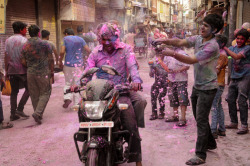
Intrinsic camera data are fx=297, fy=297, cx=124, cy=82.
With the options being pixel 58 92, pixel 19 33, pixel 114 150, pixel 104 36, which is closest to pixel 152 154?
pixel 114 150

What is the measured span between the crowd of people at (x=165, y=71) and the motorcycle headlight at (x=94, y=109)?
1.04 ft

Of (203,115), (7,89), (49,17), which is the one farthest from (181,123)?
(49,17)

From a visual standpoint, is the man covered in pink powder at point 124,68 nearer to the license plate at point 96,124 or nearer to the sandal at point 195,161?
the license plate at point 96,124

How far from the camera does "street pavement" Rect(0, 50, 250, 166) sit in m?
4.16

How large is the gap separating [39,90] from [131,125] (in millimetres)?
3709

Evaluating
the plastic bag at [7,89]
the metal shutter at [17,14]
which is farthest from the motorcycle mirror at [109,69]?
the metal shutter at [17,14]

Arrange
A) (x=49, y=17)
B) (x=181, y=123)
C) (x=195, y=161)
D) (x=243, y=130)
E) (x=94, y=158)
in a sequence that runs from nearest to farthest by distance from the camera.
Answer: (x=94, y=158)
(x=195, y=161)
(x=243, y=130)
(x=181, y=123)
(x=49, y=17)

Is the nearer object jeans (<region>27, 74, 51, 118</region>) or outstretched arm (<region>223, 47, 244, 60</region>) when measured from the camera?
outstretched arm (<region>223, 47, 244, 60</region>)

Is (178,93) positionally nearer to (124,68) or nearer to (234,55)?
(234,55)

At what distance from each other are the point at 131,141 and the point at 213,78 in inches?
55.1

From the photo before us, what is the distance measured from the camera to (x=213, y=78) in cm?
392

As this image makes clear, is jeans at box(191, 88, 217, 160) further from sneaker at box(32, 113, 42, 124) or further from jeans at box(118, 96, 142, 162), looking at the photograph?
sneaker at box(32, 113, 42, 124)

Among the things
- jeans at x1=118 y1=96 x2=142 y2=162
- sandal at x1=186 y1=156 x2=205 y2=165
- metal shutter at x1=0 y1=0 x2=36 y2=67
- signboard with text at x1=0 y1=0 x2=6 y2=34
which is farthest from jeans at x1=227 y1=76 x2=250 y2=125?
metal shutter at x1=0 y1=0 x2=36 y2=67

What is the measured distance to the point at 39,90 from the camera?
21.5ft
